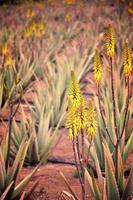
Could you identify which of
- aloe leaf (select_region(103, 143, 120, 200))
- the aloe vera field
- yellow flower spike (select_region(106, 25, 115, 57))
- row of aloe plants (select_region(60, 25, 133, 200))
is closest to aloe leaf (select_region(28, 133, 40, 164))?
the aloe vera field

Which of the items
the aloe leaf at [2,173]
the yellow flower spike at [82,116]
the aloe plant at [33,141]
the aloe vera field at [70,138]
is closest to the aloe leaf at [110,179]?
the aloe vera field at [70,138]

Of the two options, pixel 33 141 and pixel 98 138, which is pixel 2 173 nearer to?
pixel 33 141

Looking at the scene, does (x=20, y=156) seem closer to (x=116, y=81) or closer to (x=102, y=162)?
(x=102, y=162)

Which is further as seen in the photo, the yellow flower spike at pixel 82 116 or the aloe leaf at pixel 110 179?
the aloe leaf at pixel 110 179

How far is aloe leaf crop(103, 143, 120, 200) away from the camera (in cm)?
137

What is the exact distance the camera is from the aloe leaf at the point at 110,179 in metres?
1.37

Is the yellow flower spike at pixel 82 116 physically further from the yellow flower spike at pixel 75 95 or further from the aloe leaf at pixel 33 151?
the aloe leaf at pixel 33 151

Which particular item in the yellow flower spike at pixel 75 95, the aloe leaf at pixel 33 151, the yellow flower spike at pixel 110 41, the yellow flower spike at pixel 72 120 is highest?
the yellow flower spike at pixel 110 41

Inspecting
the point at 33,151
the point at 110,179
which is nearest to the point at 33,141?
the point at 33,151

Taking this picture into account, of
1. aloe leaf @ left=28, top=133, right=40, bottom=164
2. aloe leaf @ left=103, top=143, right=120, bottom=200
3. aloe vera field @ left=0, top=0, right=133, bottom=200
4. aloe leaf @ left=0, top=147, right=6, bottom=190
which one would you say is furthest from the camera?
aloe leaf @ left=28, top=133, right=40, bottom=164

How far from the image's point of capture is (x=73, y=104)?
1055mm

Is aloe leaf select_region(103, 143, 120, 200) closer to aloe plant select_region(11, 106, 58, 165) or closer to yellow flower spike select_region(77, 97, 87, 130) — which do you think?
yellow flower spike select_region(77, 97, 87, 130)

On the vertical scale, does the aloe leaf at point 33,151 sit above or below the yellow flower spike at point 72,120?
below

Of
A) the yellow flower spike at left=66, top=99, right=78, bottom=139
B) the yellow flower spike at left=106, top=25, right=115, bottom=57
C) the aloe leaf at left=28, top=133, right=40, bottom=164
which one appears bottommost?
the aloe leaf at left=28, top=133, right=40, bottom=164
